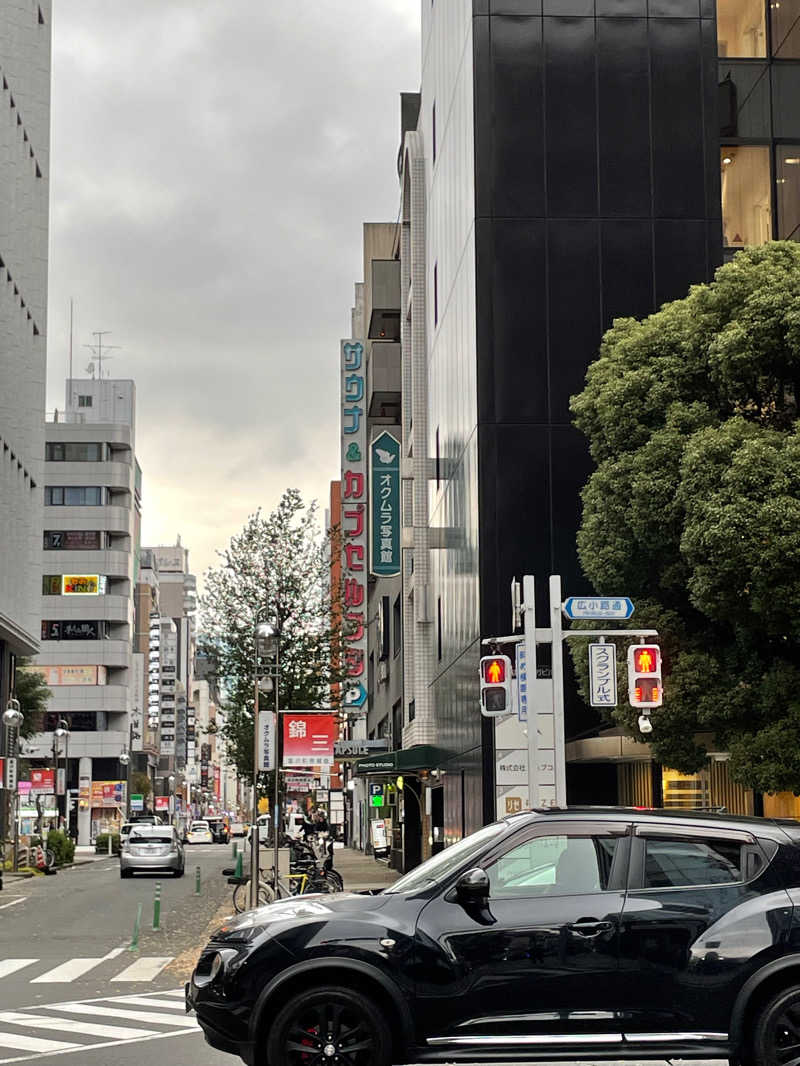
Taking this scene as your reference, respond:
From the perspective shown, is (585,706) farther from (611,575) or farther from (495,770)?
(611,575)

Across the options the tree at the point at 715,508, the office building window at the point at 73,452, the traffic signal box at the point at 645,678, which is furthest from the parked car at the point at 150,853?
the office building window at the point at 73,452

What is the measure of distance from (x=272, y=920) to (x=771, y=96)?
2708cm

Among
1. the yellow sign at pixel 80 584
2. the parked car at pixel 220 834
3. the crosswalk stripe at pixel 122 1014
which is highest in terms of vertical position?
the yellow sign at pixel 80 584

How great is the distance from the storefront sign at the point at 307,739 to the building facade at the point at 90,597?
95.2 meters

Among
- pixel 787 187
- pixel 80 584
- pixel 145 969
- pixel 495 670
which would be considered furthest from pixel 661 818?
pixel 80 584

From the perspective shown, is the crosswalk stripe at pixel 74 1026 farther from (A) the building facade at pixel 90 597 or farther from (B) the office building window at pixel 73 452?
(B) the office building window at pixel 73 452

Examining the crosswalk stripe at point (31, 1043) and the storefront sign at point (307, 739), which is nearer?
the crosswalk stripe at point (31, 1043)

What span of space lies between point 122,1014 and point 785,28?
82.8 ft

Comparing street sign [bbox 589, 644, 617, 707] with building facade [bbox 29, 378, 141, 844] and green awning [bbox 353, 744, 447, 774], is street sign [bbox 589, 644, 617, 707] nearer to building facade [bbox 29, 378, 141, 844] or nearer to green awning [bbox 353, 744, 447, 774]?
green awning [bbox 353, 744, 447, 774]

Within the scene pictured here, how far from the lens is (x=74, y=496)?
133500mm

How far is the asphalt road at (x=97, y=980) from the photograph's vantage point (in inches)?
490

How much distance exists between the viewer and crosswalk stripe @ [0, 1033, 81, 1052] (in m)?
12.5

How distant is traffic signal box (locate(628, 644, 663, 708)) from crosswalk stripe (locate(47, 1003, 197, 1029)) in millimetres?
6818

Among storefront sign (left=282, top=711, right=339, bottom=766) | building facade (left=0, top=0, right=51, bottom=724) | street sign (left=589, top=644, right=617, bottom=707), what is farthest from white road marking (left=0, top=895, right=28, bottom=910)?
building facade (left=0, top=0, right=51, bottom=724)
